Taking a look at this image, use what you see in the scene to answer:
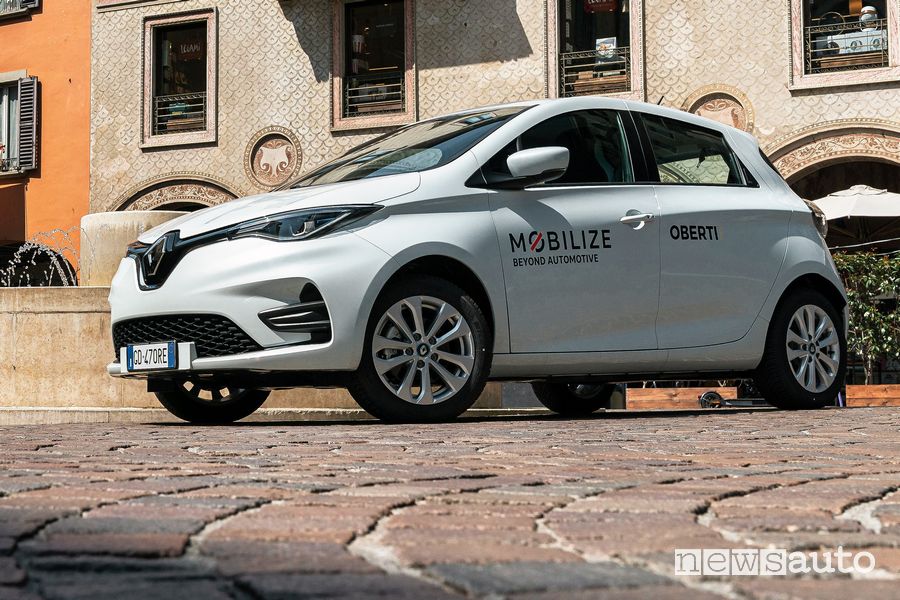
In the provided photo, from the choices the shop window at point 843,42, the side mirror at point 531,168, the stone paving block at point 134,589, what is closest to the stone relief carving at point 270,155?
the shop window at point 843,42

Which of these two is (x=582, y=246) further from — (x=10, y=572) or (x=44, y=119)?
(x=44, y=119)

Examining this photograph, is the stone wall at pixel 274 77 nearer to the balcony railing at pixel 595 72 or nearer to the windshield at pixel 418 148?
the balcony railing at pixel 595 72

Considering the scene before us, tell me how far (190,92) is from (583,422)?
680 inches

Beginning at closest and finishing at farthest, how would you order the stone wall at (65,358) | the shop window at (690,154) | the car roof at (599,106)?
1. the car roof at (599,106)
2. the shop window at (690,154)
3. the stone wall at (65,358)

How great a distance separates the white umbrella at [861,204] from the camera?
16312 mm

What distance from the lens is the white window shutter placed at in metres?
23.4

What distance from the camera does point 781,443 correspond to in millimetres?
5012

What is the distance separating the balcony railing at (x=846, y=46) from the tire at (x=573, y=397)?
11010mm

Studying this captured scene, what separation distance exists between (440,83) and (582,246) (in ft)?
47.0

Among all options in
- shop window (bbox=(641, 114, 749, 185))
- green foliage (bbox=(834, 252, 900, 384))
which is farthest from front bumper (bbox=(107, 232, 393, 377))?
green foliage (bbox=(834, 252, 900, 384))

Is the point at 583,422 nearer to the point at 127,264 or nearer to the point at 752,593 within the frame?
the point at 127,264

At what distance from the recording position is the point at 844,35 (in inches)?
733

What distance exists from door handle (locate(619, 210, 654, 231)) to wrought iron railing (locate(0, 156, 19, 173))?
18461mm

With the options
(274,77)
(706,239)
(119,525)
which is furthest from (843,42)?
(119,525)
